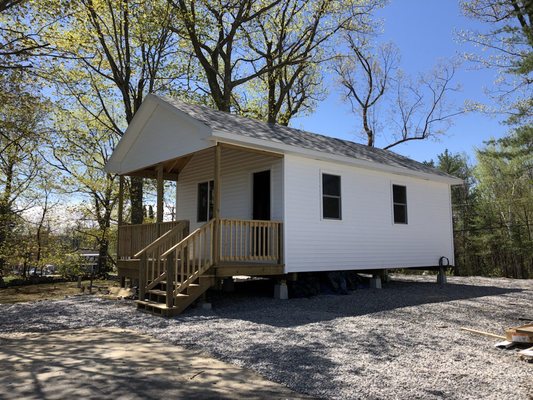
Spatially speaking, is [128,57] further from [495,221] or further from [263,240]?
[495,221]

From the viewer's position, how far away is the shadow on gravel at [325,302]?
24.1 feet

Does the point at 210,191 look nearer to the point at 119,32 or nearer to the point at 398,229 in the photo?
the point at 398,229

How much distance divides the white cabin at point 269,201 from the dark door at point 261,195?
26 millimetres

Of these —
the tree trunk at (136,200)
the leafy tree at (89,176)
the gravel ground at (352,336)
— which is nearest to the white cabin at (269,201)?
the gravel ground at (352,336)

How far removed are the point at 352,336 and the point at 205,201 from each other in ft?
25.3

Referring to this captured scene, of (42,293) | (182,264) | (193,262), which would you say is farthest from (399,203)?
(42,293)

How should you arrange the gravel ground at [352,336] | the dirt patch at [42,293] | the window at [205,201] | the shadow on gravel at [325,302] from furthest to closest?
1. the dirt patch at [42,293]
2. the window at [205,201]
3. the shadow on gravel at [325,302]
4. the gravel ground at [352,336]

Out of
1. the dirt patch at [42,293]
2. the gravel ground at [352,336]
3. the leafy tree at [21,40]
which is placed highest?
the leafy tree at [21,40]

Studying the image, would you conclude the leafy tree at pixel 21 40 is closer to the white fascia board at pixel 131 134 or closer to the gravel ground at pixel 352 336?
the white fascia board at pixel 131 134

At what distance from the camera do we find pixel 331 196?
35.1 ft

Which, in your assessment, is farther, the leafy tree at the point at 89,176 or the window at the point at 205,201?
the leafy tree at the point at 89,176

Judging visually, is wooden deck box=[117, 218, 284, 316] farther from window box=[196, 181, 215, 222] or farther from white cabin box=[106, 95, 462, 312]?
window box=[196, 181, 215, 222]

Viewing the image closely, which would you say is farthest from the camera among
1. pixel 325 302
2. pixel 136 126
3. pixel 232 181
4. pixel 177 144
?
pixel 232 181

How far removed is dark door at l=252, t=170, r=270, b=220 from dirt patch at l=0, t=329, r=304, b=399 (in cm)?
555
